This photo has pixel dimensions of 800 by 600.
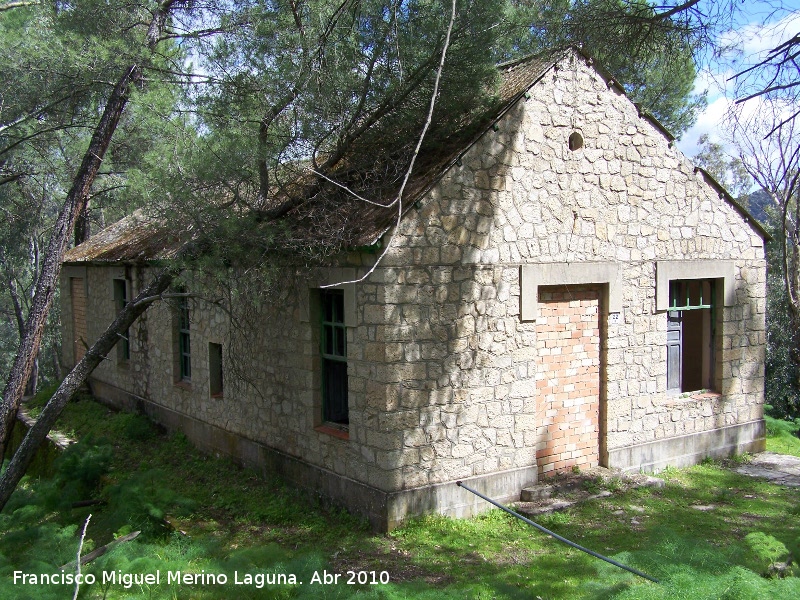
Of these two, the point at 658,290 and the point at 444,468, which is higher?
the point at 658,290

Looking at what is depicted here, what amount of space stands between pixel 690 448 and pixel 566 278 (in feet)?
11.2

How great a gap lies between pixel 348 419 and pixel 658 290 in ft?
14.8

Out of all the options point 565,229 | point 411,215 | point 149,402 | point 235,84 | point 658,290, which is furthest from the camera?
point 149,402

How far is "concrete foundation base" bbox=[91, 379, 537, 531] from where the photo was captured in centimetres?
725

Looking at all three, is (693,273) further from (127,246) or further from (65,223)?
(127,246)

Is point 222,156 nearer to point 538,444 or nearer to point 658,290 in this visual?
point 538,444

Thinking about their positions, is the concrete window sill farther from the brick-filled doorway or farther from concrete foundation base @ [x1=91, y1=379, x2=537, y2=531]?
the brick-filled doorway

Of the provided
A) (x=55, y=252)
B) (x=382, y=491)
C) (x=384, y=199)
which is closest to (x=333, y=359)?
(x=382, y=491)

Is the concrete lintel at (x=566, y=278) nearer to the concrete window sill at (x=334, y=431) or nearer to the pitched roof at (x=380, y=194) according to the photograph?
the pitched roof at (x=380, y=194)

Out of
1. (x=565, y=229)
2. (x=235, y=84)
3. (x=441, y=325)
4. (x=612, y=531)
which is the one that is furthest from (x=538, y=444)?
(x=235, y=84)

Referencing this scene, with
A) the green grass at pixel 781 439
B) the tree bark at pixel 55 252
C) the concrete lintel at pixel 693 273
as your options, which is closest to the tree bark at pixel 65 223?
the tree bark at pixel 55 252

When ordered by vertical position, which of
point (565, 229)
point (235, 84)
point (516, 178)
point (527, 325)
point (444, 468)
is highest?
point (235, 84)

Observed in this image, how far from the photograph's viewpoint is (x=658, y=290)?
930 centimetres

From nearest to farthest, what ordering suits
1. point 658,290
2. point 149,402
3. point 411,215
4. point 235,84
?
point 411,215 → point 235,84 → point 658,290 → point 149,402
